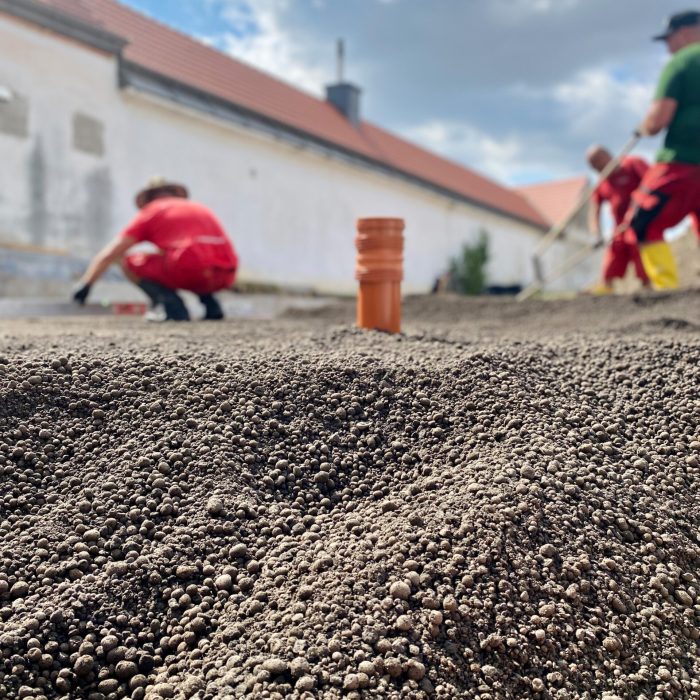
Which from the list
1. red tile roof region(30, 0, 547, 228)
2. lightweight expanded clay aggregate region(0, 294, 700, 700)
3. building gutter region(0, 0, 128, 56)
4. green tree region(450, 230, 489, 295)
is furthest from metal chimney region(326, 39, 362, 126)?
lightweight expanded clay aggregate region(0, 294, 700, 700)

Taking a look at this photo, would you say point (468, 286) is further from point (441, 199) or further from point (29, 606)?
point (29, 606)

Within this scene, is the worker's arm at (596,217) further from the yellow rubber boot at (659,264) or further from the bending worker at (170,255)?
the bending worker at (170,255)

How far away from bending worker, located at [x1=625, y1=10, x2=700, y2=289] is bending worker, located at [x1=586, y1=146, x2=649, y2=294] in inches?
12.1

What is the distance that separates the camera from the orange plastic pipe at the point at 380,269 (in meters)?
2.65

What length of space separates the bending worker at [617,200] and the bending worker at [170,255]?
3440 mm

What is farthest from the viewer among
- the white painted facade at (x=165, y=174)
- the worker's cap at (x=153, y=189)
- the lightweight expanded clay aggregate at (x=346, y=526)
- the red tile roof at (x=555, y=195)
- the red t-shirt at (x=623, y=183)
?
the red tile roof at (x=555, y=195)

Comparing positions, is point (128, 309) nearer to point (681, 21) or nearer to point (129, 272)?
point (129, 272)

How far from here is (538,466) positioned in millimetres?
1490

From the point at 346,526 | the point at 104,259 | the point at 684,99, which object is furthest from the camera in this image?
the point at 684,99

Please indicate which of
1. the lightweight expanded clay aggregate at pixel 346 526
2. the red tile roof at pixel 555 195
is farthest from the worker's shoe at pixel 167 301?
the red tile roof at pixel 555 195

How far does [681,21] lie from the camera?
4867mm

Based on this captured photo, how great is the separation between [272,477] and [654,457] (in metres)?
0.95

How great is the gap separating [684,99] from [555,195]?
22.9 m

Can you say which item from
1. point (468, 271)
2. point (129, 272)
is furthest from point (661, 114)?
point (468, 271)
